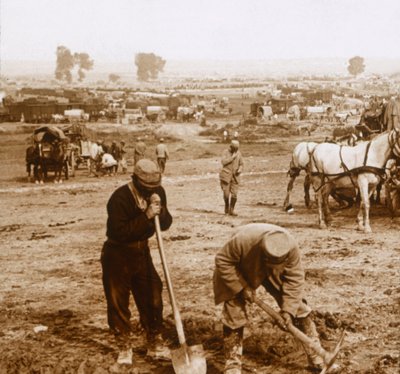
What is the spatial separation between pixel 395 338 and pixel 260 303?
211cm

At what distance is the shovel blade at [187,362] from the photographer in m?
6.11

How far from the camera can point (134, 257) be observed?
6.58 m

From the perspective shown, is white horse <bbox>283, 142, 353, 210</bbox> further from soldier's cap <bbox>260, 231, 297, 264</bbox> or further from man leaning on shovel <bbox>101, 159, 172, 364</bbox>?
soldier's cap <bbox>260, 231, 297, 264</bbox>

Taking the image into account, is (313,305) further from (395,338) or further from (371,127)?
(371,127)

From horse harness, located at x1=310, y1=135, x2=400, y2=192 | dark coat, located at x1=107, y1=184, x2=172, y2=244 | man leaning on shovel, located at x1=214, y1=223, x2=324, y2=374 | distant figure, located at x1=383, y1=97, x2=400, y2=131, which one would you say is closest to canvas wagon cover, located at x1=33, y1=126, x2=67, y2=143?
distant figure, located at x1=383, y1=97, x2=400, y2=131

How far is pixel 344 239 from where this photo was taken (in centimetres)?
1247

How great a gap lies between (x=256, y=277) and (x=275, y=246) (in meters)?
0.46

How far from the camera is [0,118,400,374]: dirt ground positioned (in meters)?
6.83

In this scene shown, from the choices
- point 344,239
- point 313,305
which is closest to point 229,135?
point 344,239

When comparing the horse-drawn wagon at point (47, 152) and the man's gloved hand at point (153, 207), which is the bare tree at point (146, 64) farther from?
the man's gloved hand at point (153, 207)

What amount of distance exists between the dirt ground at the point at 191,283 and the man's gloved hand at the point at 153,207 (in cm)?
158

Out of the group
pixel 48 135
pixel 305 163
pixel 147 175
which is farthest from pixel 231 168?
pixel 48 135

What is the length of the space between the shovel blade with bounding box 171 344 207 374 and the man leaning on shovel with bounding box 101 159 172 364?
0.64 m

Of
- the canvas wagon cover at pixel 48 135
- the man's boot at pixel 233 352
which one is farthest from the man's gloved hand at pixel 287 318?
the canvas wagon cover at pixel 48 135
